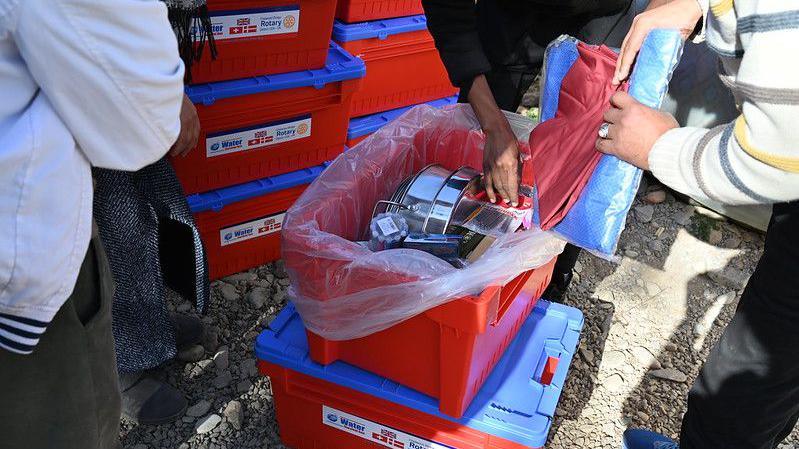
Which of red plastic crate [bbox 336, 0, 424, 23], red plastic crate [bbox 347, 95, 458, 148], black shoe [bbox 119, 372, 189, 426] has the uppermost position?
red plastic crate [bbox 336, 0, 424, 23]

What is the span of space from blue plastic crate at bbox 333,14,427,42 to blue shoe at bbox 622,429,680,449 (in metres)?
1.34

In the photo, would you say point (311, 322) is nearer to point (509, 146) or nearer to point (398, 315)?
point (398, 315)

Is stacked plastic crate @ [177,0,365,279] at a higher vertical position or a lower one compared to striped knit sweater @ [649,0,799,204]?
lower

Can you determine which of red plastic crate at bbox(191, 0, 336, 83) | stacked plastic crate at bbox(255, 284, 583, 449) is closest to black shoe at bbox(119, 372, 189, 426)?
stacked plastic crate at bbox(255, 284, 583, 449)

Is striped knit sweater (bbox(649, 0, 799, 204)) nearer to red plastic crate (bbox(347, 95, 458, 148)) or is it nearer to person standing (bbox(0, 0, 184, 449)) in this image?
person standing (bbox(0, 0, 184, 449))

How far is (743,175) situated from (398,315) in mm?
616

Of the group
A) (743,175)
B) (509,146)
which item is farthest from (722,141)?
(509,146)

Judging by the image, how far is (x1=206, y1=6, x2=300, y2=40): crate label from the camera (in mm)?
1774

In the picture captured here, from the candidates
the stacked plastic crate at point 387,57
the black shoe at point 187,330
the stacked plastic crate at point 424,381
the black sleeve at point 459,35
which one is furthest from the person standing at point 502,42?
the black shoe at point 187,330

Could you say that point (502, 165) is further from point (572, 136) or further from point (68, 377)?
point (68, 377)

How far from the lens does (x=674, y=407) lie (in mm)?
1919

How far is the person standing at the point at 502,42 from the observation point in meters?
1.58

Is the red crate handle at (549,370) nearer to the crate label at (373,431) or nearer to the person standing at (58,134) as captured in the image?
the crate label at (373,431)

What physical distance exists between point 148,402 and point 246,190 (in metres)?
0.65
